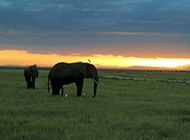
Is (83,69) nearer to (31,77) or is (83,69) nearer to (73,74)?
(73,74)

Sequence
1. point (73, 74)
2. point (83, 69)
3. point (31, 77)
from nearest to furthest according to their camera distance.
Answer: point (83, 69) → point (73, 74) → point (31, 77)

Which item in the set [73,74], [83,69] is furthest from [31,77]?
[83,69]

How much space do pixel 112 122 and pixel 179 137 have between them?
8.91 ft

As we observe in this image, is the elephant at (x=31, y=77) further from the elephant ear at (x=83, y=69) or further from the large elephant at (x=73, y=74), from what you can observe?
the elephant ear at (x=83, y=69)

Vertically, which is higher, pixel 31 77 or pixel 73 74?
pixel 73 74

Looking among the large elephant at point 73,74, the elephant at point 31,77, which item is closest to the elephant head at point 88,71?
the large elephant at point 73,74

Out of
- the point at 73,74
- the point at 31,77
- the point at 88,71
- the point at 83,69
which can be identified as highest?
the point at 83,69

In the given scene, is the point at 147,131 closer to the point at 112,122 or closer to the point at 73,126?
the point at 112,122

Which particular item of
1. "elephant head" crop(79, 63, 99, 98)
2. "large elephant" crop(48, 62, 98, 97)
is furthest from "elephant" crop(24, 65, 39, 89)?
"elephant head" crop(79, 63, 99, 98)

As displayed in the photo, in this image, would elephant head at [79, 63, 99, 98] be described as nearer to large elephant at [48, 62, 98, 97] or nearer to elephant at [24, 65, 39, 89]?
large elephant at [48, 62, 98, 97]

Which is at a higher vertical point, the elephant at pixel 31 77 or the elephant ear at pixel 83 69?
the elephant ear at pixel 83 69

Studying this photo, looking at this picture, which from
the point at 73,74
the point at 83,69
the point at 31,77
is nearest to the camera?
the point at 83,69

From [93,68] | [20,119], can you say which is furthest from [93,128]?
[93,68]

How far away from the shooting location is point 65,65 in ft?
68.5
